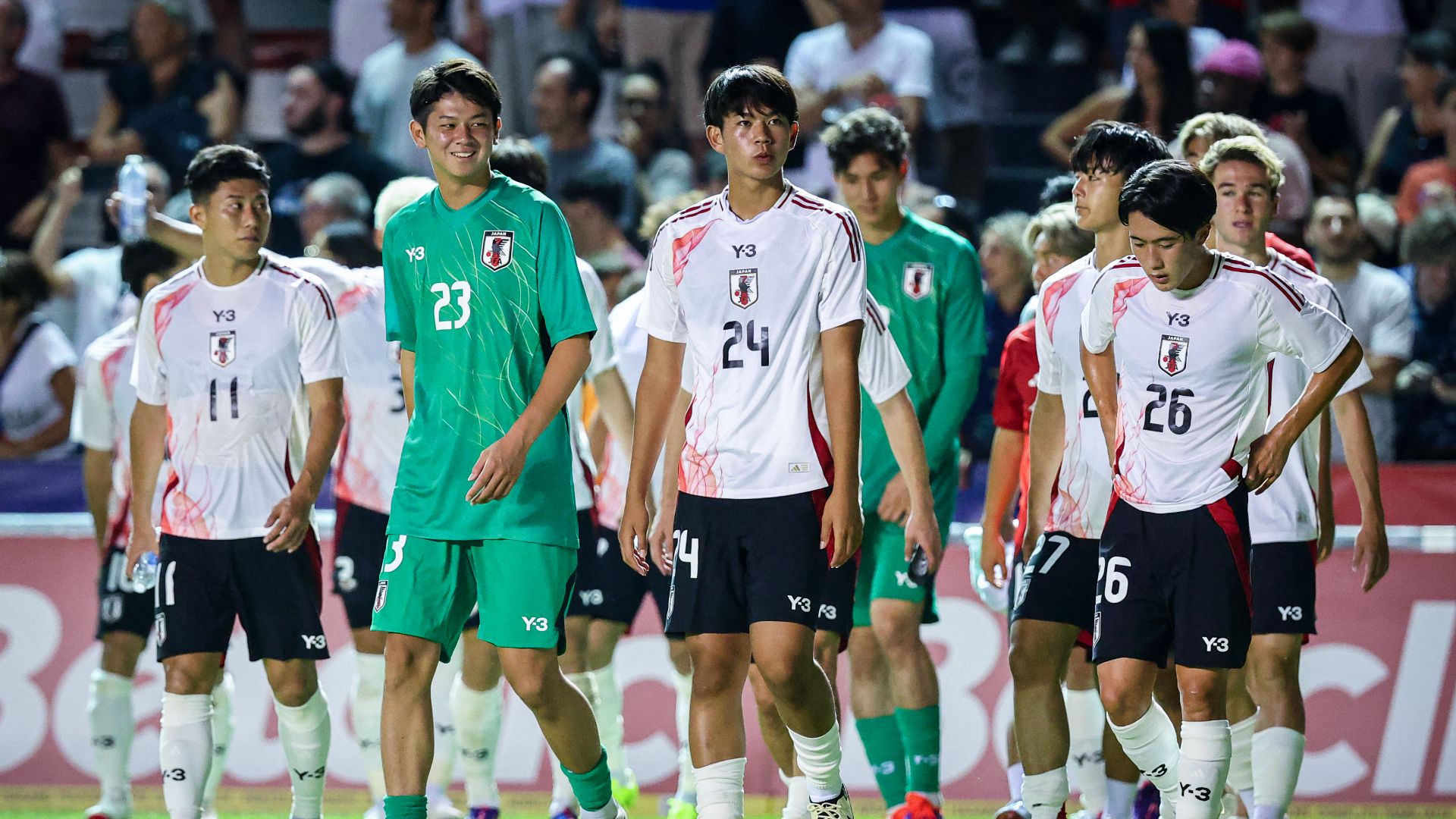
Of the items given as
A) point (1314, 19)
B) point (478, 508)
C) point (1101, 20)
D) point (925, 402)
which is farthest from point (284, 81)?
point (478, 508)

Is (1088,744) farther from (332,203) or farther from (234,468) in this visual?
(332,203)

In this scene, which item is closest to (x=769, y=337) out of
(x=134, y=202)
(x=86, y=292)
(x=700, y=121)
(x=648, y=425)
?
(x=648, y=425)

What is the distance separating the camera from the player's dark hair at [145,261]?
8.18 metres

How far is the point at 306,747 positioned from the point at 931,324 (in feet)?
9.65

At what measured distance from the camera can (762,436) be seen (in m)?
5.85

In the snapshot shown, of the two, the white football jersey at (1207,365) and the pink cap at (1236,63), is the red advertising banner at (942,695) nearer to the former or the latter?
the white football jersey at (1207,365)

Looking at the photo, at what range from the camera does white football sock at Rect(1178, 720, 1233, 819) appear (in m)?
5.92

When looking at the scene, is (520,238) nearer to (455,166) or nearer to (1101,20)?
(455,166)

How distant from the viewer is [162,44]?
1305 centimetres

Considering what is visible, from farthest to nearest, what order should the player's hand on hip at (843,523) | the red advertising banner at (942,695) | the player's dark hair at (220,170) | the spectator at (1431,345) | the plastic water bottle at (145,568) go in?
1. the spectator at (1431,345)
2. the red advertising banner at (942,695)
3. the plastic water bottle at (145,568)
4. the player's dark hair at (220,170)
5. the player's hand on hip at (843,523)

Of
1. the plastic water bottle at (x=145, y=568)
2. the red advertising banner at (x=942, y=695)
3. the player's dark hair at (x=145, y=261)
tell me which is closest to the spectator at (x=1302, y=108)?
the red advertising banner at (x=942, y=695)

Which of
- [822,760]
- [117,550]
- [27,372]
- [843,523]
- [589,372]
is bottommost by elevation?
[822,760]

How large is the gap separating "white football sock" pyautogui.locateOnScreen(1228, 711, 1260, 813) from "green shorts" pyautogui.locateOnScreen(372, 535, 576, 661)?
279 cm

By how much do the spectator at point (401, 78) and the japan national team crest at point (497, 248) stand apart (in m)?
6.72
